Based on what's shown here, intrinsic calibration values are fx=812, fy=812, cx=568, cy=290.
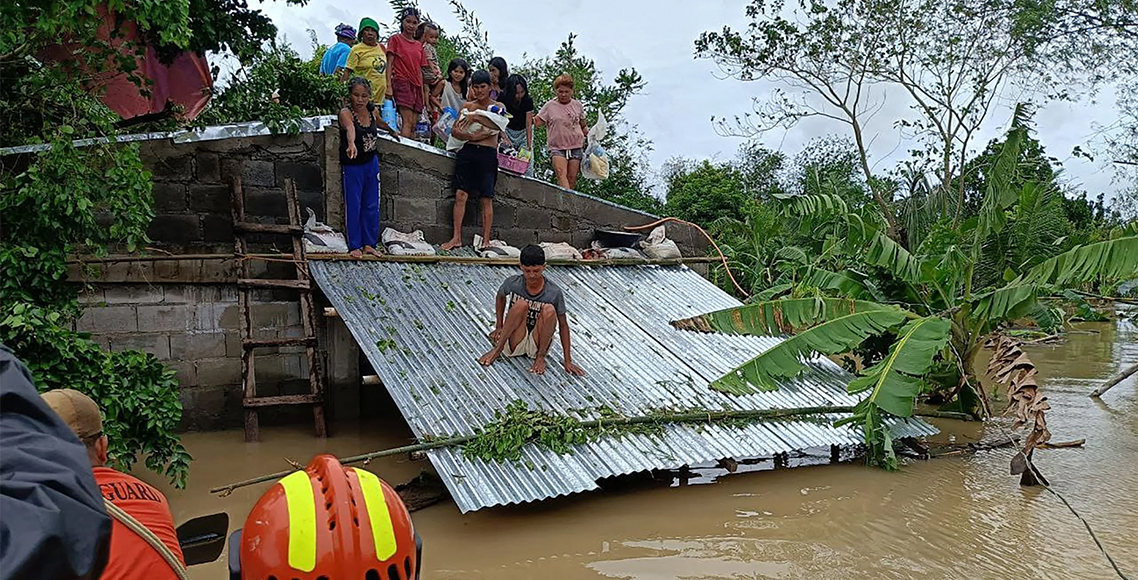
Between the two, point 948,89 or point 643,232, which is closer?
point 643,232

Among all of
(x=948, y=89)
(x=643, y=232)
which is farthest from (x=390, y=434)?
(x=948, y=89)

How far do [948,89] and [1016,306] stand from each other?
1179cm

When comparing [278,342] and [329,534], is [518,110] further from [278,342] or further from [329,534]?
[329,534]

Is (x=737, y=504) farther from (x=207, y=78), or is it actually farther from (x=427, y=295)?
(x=207, y=78)

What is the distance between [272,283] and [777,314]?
4533 mm

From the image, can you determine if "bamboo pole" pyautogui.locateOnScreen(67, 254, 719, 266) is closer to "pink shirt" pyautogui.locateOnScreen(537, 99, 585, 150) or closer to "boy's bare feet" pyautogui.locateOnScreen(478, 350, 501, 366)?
"boy's bare feet" pyautogui.locateOnScreen(478, 350, 501, 366)

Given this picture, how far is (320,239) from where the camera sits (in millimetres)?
7594

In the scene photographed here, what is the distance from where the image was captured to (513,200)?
9398 mm

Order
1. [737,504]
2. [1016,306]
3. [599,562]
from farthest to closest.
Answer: [1016,306] < [737,504] < [599,562]

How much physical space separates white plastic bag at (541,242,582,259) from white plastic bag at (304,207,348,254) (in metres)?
2.35

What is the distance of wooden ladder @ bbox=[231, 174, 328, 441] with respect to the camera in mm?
6750

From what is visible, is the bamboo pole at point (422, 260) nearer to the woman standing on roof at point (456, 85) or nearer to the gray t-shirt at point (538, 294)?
the gray t-shirt at point (538, 294)

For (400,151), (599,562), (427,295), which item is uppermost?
(400,151)

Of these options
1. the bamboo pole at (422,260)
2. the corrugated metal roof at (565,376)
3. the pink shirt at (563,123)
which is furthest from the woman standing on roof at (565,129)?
the corrugated metal roof at (565,376)
